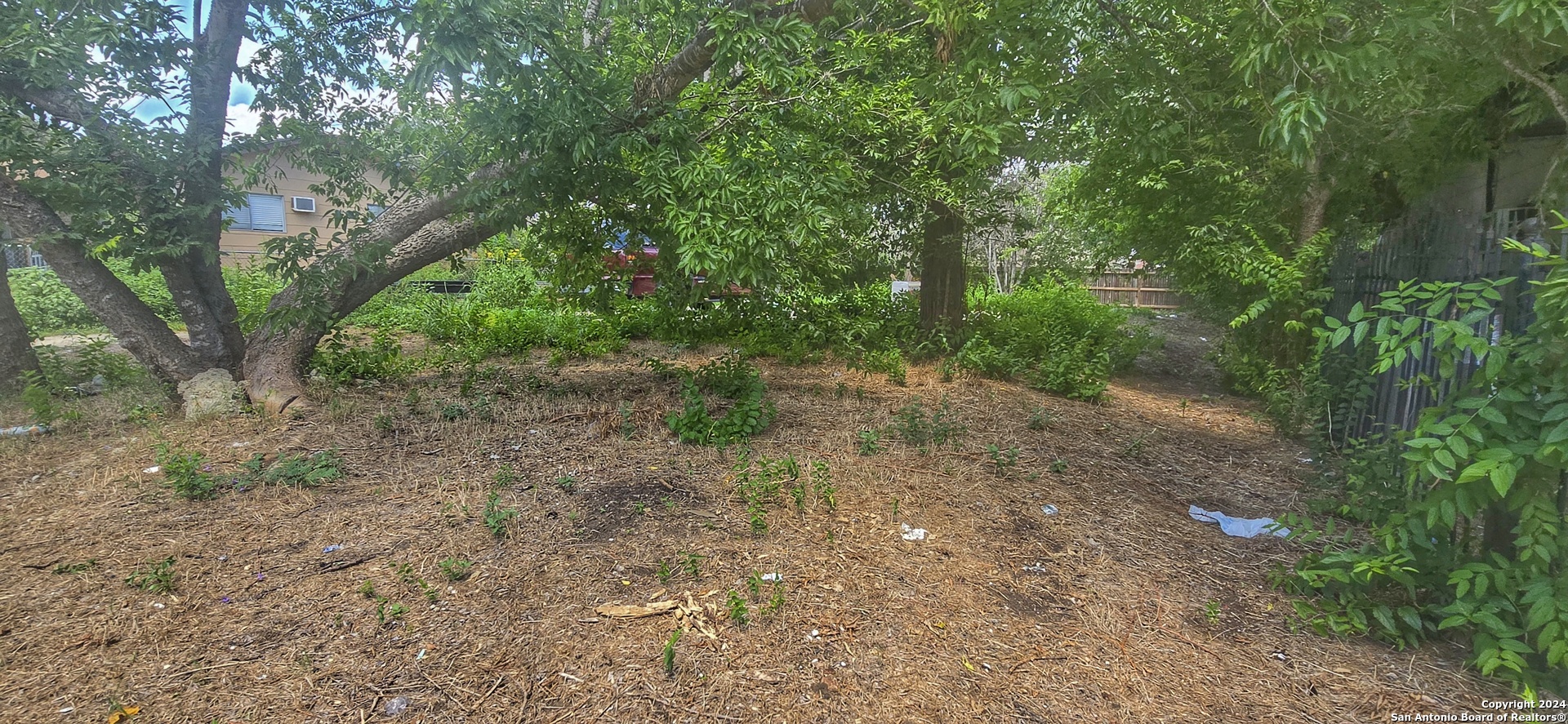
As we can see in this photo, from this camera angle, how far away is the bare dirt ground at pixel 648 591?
2443 millimetres

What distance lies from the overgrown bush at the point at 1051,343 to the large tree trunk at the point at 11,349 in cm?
829

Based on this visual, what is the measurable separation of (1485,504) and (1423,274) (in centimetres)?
307

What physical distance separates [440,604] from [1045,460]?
144 inches

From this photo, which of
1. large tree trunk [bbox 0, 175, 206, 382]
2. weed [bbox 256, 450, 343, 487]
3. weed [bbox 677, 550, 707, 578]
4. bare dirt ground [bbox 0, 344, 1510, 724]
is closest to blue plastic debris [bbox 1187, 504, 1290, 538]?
bare dirt ground [bbox 0, 344, 1510, 724]

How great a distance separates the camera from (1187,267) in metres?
7.14

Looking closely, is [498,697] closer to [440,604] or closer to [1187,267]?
[440,604]

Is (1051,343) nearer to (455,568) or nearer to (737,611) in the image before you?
(737,611)

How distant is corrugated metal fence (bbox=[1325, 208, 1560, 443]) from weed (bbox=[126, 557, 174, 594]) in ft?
16.5

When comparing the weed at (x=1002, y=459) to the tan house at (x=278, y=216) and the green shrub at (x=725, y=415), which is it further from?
the tan house at (x=278, y=216)

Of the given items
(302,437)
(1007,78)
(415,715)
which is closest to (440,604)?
(415,715)

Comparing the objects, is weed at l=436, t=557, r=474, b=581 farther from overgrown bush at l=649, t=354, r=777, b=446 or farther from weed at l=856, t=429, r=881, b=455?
weed at l=856, t=429, r=881, b=455

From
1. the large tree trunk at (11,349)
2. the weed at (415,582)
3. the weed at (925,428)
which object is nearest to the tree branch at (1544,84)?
the weed at (925,428)

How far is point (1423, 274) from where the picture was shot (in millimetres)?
4520

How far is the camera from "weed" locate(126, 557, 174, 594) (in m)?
2.96
